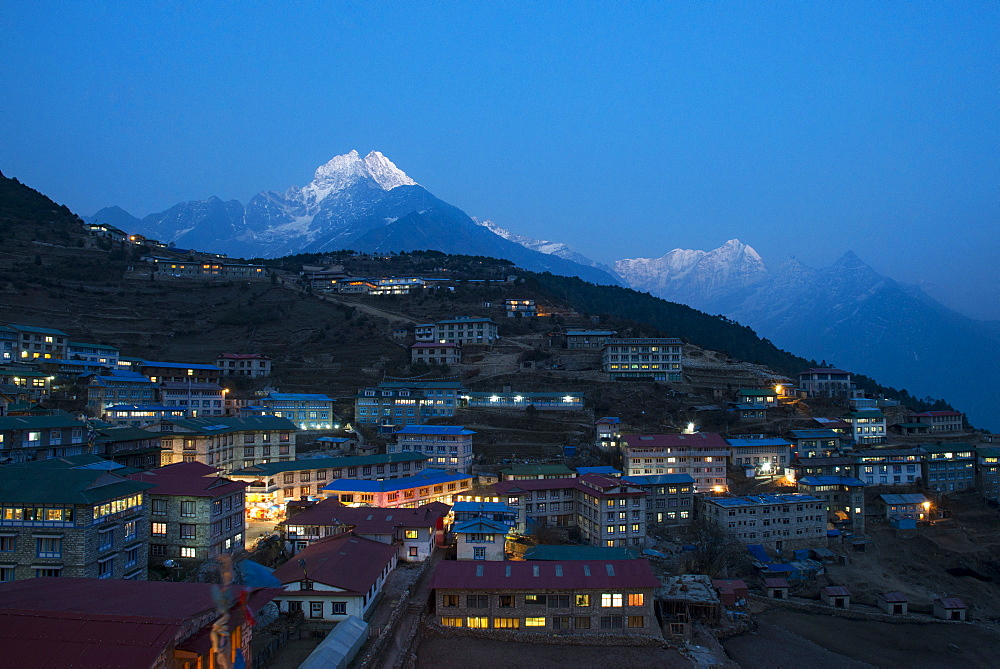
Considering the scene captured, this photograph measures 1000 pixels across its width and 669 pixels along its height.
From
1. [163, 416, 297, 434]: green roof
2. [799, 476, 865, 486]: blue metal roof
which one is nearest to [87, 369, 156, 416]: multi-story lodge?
[163, 416, 297, 434]: green roof

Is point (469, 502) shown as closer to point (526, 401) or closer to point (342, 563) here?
point (342, 563)

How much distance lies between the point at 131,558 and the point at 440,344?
39944mm

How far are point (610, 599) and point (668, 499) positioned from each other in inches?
558

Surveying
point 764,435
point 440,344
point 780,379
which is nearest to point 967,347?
point 780,379

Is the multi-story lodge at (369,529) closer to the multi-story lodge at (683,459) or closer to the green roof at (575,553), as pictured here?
the green roof at (575,553)

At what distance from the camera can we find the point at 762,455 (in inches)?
1583

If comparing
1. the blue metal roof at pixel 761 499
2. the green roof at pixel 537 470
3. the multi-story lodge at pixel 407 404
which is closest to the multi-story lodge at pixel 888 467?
the blue metal roof at pixel 761 499

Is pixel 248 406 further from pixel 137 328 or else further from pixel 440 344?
pixel 137 328

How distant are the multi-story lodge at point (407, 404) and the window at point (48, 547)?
1149 inches

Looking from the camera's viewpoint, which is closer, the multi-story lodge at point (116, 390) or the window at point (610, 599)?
the window at point (610, 599)

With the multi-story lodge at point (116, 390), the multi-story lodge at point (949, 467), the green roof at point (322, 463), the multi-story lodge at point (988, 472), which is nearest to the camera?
the green roof at point (322, 463)

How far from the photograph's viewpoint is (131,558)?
19.0m

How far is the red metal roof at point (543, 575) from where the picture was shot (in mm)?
21875

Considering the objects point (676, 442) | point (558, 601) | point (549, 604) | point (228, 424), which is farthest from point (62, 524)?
point (676, 442)
